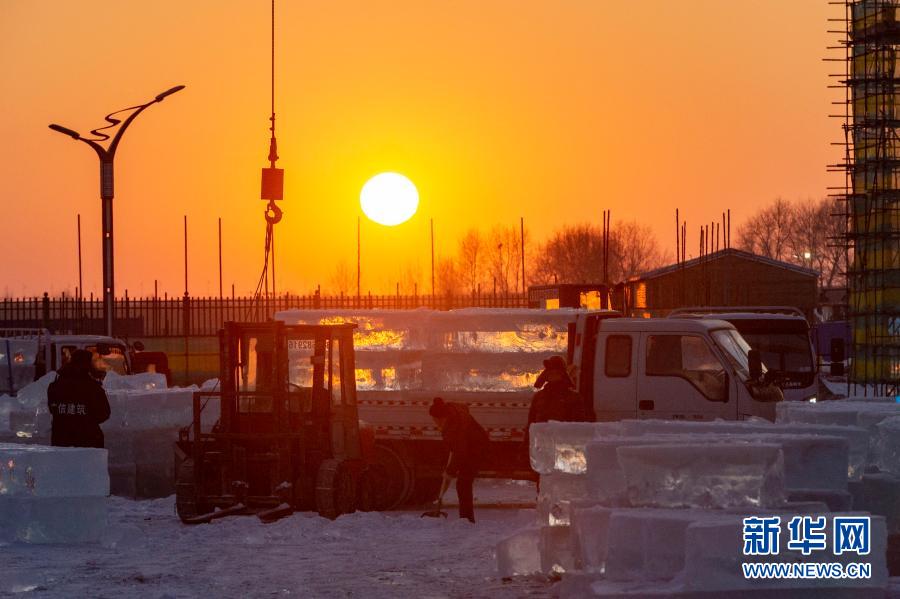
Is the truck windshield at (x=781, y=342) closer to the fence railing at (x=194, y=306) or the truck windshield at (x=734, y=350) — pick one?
the truck windshield at (x=734, y=350)

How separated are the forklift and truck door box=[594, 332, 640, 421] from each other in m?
2.81

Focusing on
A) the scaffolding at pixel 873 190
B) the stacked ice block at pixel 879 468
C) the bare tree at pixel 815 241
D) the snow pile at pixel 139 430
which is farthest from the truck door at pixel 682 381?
the bare tree at pixel 815 241

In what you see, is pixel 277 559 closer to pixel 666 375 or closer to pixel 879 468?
pixel 879 468

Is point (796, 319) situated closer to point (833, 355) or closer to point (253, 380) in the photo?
point (833, 355)

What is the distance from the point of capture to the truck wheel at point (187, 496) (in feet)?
53.7

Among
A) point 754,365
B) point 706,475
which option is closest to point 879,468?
point 706,475

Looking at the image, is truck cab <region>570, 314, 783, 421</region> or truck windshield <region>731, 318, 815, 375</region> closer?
truck cab <region>570, 314, 783, 421</region>

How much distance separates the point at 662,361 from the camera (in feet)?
57.4

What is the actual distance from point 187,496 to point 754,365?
22.2ft

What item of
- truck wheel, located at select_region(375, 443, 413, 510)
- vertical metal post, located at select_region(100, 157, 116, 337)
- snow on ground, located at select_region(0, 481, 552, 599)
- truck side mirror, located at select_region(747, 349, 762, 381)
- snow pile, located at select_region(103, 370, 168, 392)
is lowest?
snow on ground, located at select_region(0, 481, 552, 599)

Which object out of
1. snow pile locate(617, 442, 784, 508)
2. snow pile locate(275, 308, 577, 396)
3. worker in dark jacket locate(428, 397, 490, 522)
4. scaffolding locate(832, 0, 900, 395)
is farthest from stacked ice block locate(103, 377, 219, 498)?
scaffolding locate(832, 0, 900, 395)

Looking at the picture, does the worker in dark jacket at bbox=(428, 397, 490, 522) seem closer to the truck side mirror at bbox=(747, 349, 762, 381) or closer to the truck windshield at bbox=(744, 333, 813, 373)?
the truck side mirror at bbox=(747, 349, 762, 381)

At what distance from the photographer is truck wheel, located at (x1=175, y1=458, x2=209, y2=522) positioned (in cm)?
1636

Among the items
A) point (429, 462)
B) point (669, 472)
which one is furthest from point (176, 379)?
point (669, 472)
